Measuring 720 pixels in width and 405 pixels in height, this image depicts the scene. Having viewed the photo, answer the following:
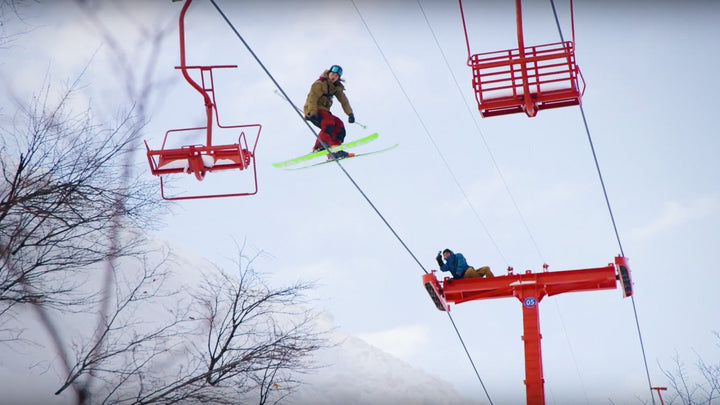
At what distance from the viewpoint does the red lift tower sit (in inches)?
655

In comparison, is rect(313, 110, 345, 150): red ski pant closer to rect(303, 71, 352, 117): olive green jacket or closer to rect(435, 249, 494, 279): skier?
rect(303, 71, 352, 117): olive green jacket

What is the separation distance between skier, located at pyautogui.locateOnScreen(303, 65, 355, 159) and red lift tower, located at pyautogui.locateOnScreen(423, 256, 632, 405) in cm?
325

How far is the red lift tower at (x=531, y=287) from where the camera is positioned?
16641 mm

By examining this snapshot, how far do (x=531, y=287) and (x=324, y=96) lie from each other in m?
5.33

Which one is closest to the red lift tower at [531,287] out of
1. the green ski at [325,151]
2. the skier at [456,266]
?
the skier at [456,266]

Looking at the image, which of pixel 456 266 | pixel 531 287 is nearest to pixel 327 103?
pixel 456 266

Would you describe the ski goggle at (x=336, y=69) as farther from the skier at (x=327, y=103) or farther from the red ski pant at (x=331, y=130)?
the red ski pant at (x=331, y=130)

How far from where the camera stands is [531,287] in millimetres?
17062

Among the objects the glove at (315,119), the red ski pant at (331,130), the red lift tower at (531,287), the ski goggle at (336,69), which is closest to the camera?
the ski goggle at (336,69)

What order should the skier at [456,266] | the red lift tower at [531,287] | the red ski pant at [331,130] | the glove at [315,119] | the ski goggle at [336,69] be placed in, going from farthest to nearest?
the skier at [456,266] < the red lift tower at [531,287] < the red ski pant at [331,130] < the glove at [315,119] < the ski goggle at [336,69]

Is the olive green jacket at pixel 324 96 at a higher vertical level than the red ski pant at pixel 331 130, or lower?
higher

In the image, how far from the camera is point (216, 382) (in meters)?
13.8

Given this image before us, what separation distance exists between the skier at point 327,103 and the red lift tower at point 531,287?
3.25 metres

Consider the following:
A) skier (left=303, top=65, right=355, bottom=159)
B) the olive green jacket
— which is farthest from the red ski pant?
the olive green jacket
